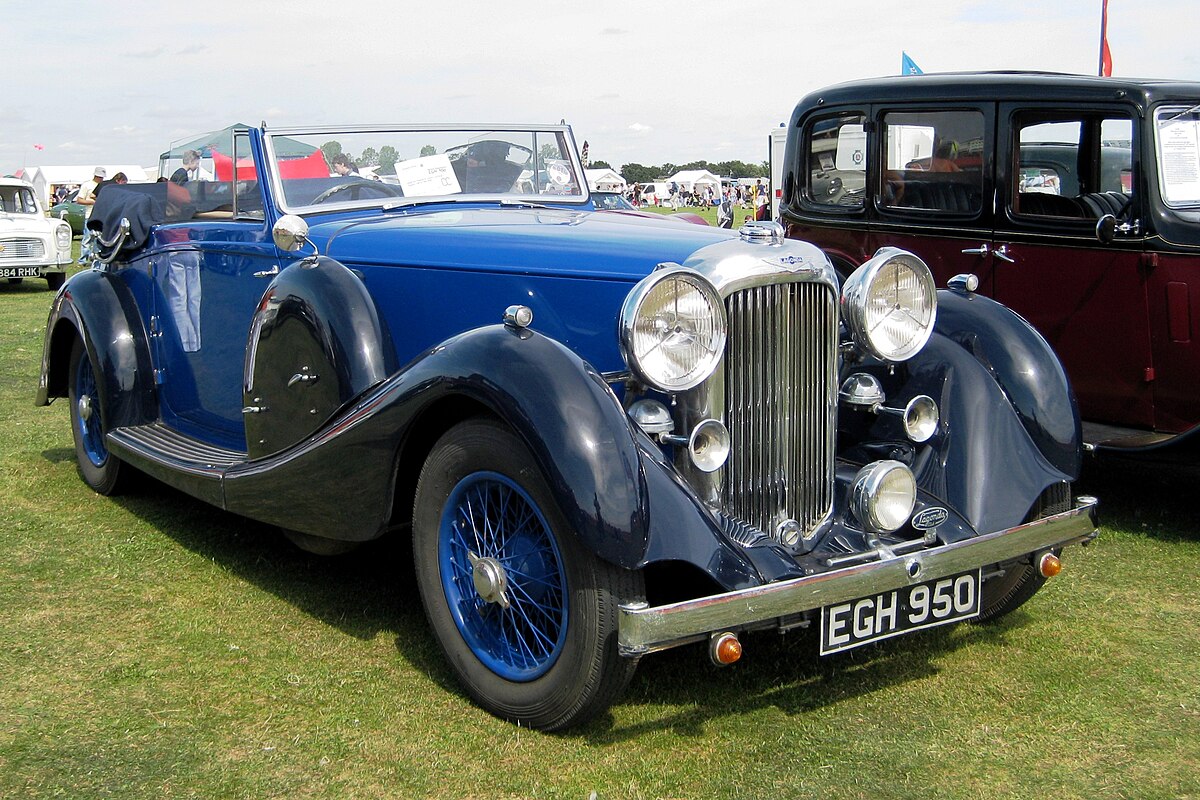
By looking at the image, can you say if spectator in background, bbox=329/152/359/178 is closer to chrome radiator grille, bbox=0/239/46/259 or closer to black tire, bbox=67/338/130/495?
black tire, bbox=67/338/130/495

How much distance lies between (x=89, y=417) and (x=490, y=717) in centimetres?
333

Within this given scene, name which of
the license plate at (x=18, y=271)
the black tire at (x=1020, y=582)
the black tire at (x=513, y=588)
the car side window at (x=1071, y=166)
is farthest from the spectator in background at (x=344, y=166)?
the license plate at (x=18, y=271)

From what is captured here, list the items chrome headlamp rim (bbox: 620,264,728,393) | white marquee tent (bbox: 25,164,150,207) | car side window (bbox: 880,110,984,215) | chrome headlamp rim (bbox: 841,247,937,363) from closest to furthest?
chrome headlamp rim (bbox: 620,264,728,393) → chrome headlamp rim (bbox: 841,247,937,363) → car side window (bbox: 880,110,984,215) → white marquee tent (bbox: 25,164,150,207)

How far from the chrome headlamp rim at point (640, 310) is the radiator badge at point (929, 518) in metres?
0.79

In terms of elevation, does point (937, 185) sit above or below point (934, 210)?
above

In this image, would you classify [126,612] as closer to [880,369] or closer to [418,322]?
[418,322]

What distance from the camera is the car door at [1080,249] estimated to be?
215 inches

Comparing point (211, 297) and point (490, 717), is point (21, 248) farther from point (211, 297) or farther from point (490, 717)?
point (490, 717)

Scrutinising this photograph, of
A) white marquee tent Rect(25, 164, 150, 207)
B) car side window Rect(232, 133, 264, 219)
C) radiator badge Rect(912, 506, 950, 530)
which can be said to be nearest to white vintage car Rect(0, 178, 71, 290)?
car side window Rect(232, 133, 264, 219)

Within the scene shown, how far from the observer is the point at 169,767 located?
9.71ft

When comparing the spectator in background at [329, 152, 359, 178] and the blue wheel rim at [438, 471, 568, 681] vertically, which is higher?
the spectator in background at [329, 152, 359, 178]

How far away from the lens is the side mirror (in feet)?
13.1

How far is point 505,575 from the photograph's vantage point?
308 cm

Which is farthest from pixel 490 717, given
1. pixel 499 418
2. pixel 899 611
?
pixel 899 611
